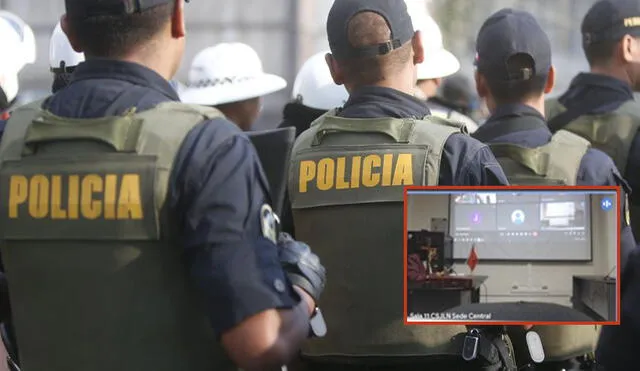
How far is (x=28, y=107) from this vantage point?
3348mm

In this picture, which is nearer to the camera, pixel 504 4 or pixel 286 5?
pixel 286 5

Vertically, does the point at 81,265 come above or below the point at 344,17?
below

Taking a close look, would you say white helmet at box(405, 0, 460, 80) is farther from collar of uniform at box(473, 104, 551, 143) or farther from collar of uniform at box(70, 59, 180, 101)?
collar of uniform at box(70, 59, 180, 101)

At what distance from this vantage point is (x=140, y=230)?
10.0 ft

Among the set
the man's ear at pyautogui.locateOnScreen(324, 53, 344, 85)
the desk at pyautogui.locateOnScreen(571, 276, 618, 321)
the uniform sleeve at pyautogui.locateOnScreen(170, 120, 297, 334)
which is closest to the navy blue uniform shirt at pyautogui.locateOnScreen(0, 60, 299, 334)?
A: the uniform sleeve at pyautogui.locateOnScreen(170, 120, 297, 334)

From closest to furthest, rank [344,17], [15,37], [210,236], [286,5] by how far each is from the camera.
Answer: [210,236] → [344,17] → [15,37] → [286,5]

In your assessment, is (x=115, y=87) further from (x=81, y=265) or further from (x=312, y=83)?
(x=312, y=83)

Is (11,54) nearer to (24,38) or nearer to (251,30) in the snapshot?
(24,38)

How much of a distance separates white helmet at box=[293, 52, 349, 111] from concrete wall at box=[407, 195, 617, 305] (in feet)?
8.56

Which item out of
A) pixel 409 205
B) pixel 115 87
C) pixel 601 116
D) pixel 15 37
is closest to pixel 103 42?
pixel 115 87

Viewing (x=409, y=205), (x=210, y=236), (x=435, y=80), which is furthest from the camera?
(x=435, y=80)

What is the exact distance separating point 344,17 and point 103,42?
124 cm

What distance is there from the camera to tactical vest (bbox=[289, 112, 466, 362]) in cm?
399

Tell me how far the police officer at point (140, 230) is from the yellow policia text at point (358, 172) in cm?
83
